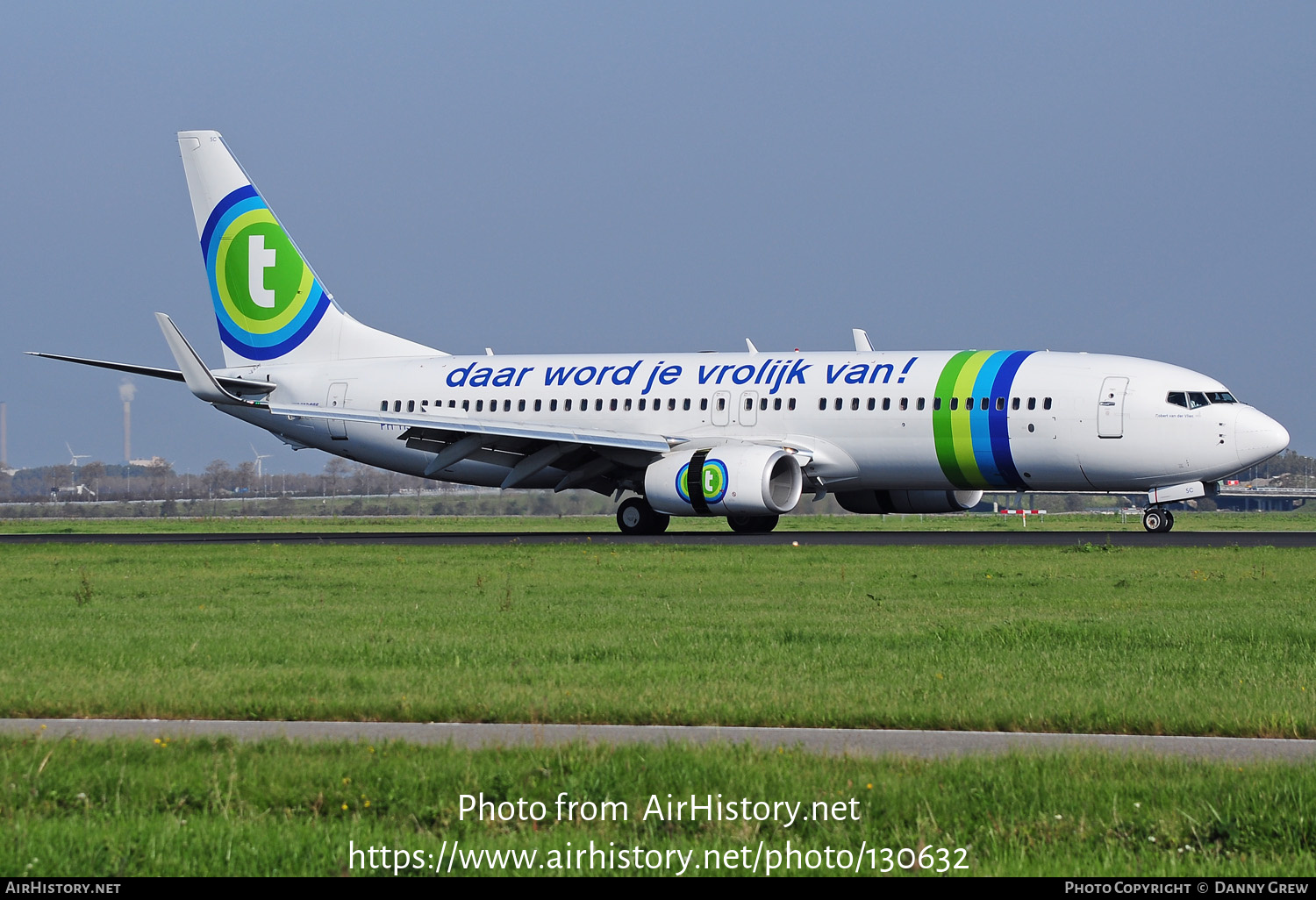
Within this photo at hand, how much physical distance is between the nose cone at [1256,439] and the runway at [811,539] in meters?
1.82

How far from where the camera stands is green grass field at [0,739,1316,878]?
7.04 metres

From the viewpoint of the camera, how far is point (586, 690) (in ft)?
38.3

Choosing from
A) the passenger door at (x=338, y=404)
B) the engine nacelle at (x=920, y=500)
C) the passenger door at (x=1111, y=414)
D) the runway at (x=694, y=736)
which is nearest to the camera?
the runway at (x=694, y=736)

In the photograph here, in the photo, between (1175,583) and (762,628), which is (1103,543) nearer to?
(1175,583)

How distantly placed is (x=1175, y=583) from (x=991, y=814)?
14.4 metres

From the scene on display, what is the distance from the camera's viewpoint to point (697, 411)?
119 ft

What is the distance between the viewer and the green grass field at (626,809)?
7.04 meters

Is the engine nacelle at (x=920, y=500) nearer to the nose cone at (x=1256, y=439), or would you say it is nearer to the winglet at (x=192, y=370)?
the nose cone at (x=1256, y=439)

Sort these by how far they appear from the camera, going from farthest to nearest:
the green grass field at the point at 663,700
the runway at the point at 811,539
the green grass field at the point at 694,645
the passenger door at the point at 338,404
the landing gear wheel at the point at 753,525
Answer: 1. the passenger door at the point at 338,404
2. the landing gear wheel at the point at 753,525
3. the runway at the point at 811,539
4. the green grass field at the point at 694,645
5. the green grass field at the point at 663,700

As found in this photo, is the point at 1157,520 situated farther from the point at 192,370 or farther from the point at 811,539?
the point at 192,370

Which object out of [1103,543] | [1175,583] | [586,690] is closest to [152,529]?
[1103,543]

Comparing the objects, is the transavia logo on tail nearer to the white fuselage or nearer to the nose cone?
the white fuselage

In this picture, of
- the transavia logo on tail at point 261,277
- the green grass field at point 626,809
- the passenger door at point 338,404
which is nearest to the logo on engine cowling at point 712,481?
the passenger door at point 338,404

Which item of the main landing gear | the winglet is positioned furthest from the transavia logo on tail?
the main landing gear
